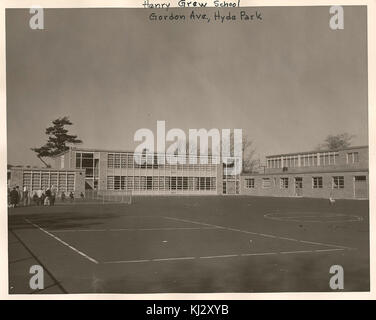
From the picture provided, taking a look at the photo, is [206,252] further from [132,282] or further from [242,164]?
[242,164]

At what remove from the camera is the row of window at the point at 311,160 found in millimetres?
37656

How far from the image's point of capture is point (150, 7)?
8.19m

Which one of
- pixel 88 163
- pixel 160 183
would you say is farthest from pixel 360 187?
pixel 88 163

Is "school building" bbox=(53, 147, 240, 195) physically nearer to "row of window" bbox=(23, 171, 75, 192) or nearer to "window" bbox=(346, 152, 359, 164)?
"row of window" bbox=(23, 171, 75, 192)

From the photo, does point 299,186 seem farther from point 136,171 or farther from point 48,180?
point 48,180

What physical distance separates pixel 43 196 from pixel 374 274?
24294mm

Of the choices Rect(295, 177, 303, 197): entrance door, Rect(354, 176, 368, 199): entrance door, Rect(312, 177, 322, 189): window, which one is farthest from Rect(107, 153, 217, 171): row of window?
Rect(354, 176, 368, 199): entrance door

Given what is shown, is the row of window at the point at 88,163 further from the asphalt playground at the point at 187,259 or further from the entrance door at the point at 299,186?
the asphalt playground at the point at 187,259

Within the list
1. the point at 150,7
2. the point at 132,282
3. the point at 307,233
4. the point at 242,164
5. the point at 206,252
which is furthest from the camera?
the point at 242,164

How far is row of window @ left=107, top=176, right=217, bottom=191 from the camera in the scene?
142ft

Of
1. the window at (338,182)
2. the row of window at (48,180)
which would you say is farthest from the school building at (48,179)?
the window at (338,182)

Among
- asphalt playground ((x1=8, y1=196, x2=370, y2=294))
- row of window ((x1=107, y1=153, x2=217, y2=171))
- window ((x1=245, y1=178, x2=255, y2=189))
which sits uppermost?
row of window ((x1=107, y1=153, x2=217, y2=171))

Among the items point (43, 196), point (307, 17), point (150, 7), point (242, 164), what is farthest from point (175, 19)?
point (242, 164)

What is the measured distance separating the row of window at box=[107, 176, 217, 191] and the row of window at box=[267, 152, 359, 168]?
745cm
